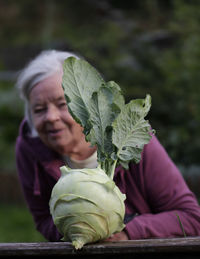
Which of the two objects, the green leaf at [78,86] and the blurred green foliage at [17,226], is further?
the blurred green foliage at [17,226]

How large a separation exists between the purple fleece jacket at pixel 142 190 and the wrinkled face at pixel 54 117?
0.45 feet

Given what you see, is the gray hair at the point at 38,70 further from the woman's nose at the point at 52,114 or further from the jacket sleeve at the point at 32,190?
the jacket sleeve at the point at 32,190

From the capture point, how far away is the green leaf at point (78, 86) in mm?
1658

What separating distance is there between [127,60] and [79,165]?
477 cm

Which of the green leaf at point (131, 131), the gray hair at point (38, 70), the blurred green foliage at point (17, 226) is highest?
the gray hair at point (38, 70)

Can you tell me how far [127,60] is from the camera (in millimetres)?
7047

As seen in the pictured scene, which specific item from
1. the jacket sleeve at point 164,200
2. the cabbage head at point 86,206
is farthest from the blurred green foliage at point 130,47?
the cabbage head at point 86,206

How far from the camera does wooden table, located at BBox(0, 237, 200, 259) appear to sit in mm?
1335

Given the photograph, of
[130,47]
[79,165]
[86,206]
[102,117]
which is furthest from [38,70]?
[130,47]

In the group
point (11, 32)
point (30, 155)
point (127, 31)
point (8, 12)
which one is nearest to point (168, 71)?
point (127, 31)

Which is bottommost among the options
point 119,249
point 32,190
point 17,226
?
point 17,226

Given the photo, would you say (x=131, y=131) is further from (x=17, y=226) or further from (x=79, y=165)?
(x=17, y=226)

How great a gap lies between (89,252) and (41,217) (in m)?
1.29

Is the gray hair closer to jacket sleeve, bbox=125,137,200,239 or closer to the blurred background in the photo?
jacket sleeve, bbox=125,137,200,239
